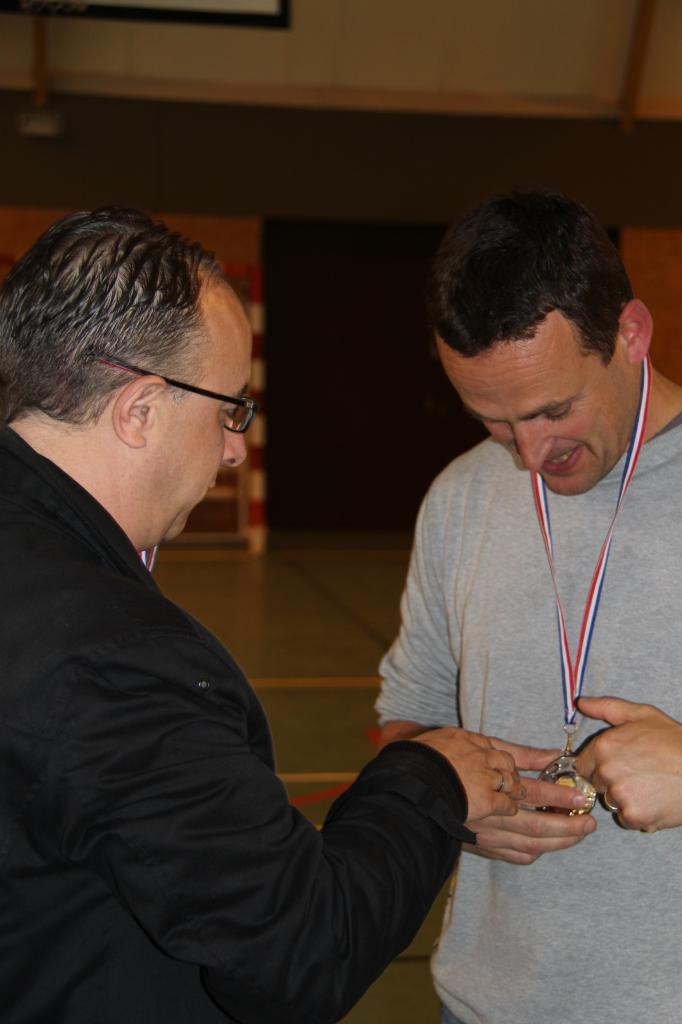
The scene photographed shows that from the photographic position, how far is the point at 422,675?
2049 millimetres

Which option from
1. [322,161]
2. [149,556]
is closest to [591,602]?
[149,556]

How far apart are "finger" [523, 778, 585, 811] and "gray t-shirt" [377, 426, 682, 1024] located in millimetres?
136

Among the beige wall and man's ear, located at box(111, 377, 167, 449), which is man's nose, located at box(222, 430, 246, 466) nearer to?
man's ear, located at box(111, 377, 167, 449)

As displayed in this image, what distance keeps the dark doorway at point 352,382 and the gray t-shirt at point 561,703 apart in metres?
10.5

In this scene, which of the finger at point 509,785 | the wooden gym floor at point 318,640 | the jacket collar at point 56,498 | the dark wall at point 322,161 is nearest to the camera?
the jacket collar at point 56,498

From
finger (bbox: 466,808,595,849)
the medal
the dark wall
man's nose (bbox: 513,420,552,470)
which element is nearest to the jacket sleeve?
finger (bbox: 466,808,595,849)

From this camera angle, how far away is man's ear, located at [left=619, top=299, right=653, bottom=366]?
1737 mm

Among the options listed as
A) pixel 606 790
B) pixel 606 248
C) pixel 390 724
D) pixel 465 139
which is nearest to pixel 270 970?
pixel 606 790

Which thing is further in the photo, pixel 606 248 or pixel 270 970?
pixel 606 248

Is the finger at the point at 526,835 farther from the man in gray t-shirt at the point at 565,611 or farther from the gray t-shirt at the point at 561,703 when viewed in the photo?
the gray t-shirt at the point at 561,703

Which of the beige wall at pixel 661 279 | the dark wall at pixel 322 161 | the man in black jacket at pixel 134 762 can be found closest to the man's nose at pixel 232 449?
the man in black jacket at pixel 134 762

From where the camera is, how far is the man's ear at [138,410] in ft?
4.14

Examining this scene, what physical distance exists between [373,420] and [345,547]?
1.66m

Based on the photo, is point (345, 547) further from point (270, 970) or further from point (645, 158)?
point (270, 970)
